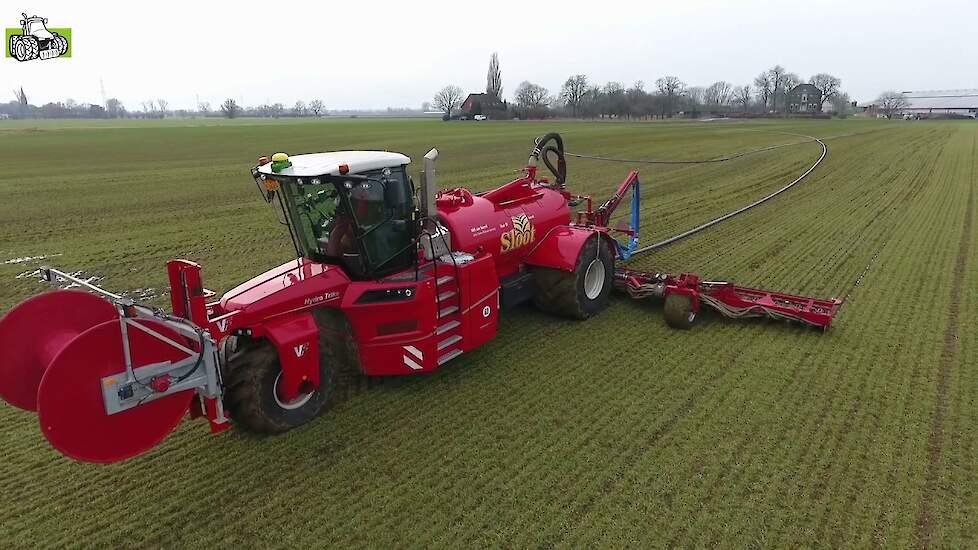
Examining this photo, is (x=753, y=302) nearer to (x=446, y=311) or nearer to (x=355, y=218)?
(x=446, y=311)

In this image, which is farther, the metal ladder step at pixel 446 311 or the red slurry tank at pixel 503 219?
the red slurry tank at pixel 503 219

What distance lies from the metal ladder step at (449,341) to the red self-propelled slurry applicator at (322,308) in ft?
0.06

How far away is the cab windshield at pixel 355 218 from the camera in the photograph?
582 cm

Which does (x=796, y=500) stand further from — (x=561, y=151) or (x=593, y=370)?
(x=561, y=151)

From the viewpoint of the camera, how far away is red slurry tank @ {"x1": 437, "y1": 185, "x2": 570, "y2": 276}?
24.1ft

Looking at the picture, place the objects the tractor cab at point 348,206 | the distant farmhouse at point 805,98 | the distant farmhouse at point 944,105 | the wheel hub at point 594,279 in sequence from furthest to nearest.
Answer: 1. the distant farmhouse at point 944,105
2. the distant farmhouse at point 805,98
3. the wheel hub at point 594,279
4. the tractor cab at point 348,206

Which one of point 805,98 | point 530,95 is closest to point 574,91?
point 530,95

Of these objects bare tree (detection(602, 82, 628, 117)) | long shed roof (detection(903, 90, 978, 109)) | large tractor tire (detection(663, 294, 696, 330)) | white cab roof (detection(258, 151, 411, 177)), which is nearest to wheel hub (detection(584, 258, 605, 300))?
large tractor tire (detection(663, 294, 696, 330))

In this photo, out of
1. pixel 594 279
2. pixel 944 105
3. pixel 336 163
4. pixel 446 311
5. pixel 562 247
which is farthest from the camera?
pixel 944 105

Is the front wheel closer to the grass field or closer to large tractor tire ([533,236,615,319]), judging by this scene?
the grass field

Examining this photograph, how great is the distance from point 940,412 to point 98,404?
23.9 ft

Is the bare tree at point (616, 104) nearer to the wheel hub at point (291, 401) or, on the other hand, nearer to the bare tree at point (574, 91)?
the bare tree at point (574, 91)

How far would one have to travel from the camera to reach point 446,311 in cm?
663

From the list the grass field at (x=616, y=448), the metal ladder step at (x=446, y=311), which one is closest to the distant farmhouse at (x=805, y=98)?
the grass field at (x=616, y=448)
